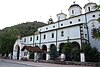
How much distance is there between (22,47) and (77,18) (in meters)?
16.3

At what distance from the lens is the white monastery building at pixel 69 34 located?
1144 inches

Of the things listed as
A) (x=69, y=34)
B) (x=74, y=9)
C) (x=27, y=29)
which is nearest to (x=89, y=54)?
(x=69, y=34)

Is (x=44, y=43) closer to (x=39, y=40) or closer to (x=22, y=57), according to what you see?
(x=39, y=40)

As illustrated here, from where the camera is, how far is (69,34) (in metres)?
30.6

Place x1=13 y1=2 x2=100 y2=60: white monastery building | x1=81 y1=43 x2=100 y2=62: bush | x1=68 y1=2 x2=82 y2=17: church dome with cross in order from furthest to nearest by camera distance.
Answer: x1=68 y1=2 x2=82 y2=17: church dome with cross, x1=13 y1=2 x2=100 y2=60: white monastery building, x1=81 y1=43 x2=100 y2=62: bush

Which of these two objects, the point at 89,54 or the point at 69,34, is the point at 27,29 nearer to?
the point at 69,34

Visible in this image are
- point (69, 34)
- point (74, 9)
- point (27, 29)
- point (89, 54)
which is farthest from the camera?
point (27, 29)

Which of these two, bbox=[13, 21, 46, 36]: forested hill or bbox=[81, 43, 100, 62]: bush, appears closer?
bbox=[81, 43, 100, 62]: bush

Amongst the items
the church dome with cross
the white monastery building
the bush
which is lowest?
the bush

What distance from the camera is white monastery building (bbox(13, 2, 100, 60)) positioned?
95.3 ft

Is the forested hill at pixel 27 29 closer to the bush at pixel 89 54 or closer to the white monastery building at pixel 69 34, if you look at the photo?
the white monastery building at pixel 69 34

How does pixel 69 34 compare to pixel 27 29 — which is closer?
pixel 69 34

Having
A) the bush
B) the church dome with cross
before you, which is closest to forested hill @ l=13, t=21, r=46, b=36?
the church dome with cross

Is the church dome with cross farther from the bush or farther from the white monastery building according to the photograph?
the bush
